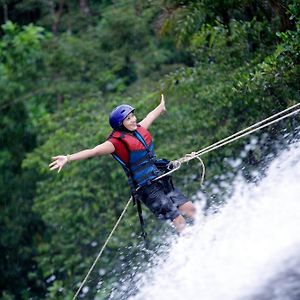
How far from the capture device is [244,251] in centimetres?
829

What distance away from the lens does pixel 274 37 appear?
40.4 feet

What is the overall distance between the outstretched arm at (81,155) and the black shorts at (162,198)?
0.55 meters

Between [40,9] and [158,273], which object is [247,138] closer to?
[158,273]

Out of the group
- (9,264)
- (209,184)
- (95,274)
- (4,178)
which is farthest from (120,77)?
(209,184)

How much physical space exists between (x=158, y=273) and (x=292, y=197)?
5.50 ft

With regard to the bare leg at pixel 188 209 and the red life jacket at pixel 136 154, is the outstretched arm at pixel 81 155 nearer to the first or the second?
the red life jacket at pixel 136 154

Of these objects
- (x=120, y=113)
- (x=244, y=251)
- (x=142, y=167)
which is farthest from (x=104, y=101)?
(x=244, y=251)

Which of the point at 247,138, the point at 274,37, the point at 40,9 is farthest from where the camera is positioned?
the point at 40,9

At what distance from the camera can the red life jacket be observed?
9117 millimetres

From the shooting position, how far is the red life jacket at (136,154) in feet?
29.9

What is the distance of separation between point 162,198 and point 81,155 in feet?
3.32

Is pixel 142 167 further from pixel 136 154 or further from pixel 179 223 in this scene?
pixel 179 223

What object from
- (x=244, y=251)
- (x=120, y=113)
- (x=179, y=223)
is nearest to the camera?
(x=244, y=251)

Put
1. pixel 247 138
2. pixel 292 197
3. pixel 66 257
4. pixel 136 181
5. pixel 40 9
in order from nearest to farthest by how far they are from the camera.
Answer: pixel 292 197 → pixel 136 181 → pixel 247 138 → pixel 66 257 → pixel 40 9
